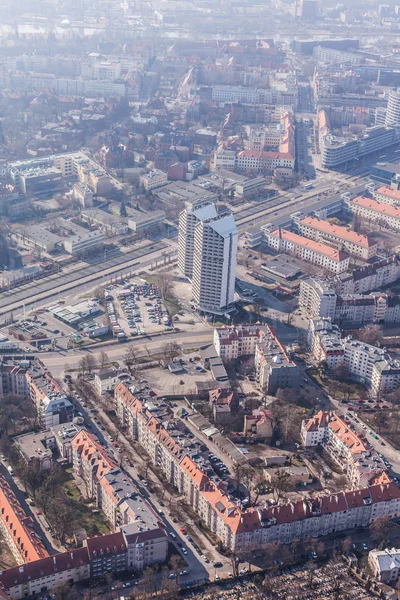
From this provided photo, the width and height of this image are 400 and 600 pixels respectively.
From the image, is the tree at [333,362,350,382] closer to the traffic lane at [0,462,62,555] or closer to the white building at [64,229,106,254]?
the traffic lane at [0,462,62,555]

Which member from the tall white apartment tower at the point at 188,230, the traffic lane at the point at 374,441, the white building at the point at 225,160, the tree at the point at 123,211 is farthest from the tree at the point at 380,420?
the white building at the point at 225,160

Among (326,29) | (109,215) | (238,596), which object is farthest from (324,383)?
(326,29)

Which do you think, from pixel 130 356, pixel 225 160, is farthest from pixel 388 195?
pixel 130 356

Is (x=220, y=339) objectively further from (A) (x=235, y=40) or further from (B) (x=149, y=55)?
(A) (x=235, y=40)

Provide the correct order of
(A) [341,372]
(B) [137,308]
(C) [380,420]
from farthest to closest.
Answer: (B) [137,308] → (A) [341,372] → (C) [380,420]

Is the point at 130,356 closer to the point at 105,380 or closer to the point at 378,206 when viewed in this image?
the point at 105,380

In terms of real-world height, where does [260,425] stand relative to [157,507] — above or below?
above

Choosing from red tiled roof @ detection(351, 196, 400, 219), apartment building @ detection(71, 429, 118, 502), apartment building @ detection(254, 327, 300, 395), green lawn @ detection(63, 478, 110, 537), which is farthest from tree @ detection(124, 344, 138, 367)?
red tiled roof @ detection(351, 196, 400, 219)
